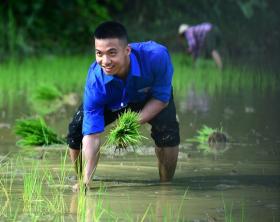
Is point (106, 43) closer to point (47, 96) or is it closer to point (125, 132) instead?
point (125, 132)

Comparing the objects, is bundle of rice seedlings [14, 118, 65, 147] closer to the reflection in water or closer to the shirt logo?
the shirt logo

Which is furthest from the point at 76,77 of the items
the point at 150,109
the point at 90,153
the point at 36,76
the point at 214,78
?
the point at 90,153

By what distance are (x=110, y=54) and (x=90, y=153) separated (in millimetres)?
622

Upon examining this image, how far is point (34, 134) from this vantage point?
7762 millimetres

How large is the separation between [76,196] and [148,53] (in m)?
1.01

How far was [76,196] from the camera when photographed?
5.42 metres

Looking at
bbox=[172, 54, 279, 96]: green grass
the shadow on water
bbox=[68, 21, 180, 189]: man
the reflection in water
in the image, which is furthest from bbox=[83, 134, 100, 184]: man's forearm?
the reflection in water

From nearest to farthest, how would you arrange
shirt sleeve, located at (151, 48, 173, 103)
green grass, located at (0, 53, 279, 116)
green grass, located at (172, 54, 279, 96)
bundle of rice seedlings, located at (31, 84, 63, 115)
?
shirt sleeve, located at (151, 48, 173, 103) → green grass, located at (172, 54, 279, 96) → bundle of rice seedlings, located at (31, 84, 63, 115) → green grass, located at (0, 53, 279, 116)

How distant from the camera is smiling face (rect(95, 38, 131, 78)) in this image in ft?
18.1

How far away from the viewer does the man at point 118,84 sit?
5.55 metres

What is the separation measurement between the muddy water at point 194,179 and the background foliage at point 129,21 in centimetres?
782

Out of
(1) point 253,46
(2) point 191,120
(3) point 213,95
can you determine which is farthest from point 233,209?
(1) point 253,46

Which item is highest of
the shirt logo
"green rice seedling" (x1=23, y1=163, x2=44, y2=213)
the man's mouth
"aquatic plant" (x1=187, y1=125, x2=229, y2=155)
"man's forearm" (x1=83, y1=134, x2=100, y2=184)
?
the man's mouth

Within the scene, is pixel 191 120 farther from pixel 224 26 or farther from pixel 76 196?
pixel 224 26
